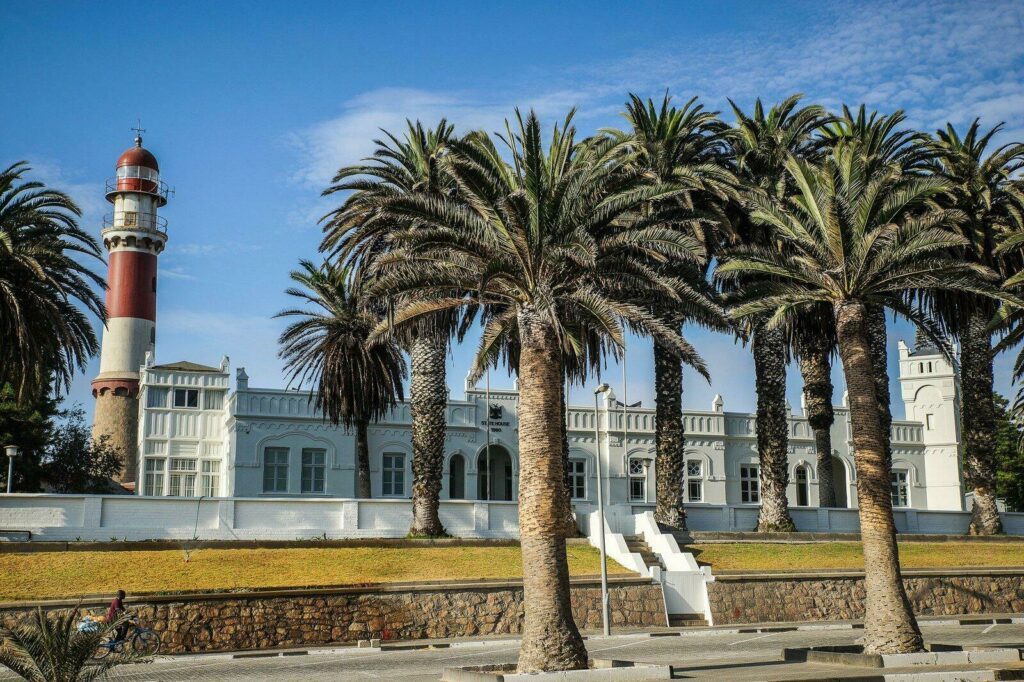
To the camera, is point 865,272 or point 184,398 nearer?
point 865,272

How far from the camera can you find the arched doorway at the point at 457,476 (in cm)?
5097

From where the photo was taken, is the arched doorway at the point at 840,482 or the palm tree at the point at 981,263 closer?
the palm tree at the point at 981,263

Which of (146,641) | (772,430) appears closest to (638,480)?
(772,430)

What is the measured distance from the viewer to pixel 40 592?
2505cm

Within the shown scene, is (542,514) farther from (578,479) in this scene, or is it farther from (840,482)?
(840,482)

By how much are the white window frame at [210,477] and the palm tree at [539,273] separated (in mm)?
29527

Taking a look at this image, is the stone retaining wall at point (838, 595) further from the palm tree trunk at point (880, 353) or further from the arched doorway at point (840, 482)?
the arched doorway at point (840, 482)

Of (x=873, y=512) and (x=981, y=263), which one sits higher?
(x=981, y=263)

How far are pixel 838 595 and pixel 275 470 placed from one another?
84.0 ft

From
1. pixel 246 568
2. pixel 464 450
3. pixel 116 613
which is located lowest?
pixel 116 613

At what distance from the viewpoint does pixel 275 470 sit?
47438 mm

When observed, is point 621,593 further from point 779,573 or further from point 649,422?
point 649,422

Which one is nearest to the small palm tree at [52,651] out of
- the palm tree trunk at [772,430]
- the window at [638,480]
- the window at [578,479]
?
the palm tree trunk at [772,430]

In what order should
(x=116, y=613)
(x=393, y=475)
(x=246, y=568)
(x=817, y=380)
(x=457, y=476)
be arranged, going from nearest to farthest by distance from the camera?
(x=116, y=613) → (x=246, y=568) → (x=817, y=380) → (x=393, y=475) → (x=457, y=476)
